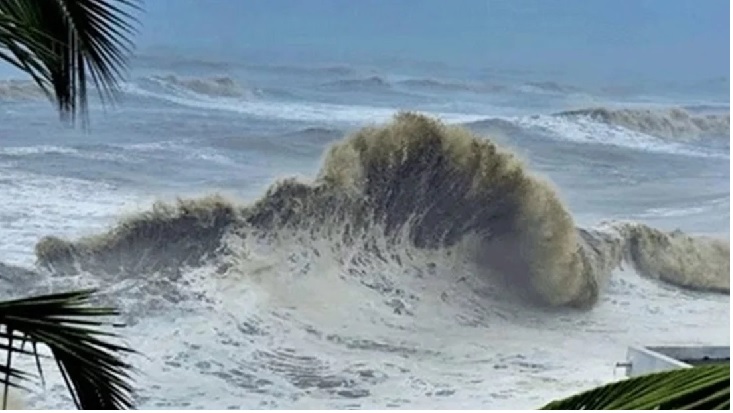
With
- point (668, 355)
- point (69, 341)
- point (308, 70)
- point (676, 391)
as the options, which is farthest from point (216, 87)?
point (676, 391)

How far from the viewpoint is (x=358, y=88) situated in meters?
2.33

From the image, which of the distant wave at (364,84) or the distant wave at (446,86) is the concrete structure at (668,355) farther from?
the distant wave at (364,84)

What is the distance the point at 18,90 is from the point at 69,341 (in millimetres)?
1292

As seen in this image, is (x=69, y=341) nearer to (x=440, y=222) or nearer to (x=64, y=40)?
(x=64, y=40)

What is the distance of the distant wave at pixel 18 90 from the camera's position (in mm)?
2268

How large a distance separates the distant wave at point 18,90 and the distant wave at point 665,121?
41.6 inches

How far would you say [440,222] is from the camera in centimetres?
243

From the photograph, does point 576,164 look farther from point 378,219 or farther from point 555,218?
point 378,219

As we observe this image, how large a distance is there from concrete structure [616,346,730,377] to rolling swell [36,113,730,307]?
0.45 ft

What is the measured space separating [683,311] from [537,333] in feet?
1.04

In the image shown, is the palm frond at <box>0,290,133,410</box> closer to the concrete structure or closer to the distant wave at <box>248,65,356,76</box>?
the distant wave at <box>248,65,356,76</box>

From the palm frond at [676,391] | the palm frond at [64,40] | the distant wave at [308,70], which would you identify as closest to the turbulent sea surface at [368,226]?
the distant wave at [308,70]

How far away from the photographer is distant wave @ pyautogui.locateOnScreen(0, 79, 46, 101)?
2268mm

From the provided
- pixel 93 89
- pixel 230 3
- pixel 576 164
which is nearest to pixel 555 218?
pixel 576 164
